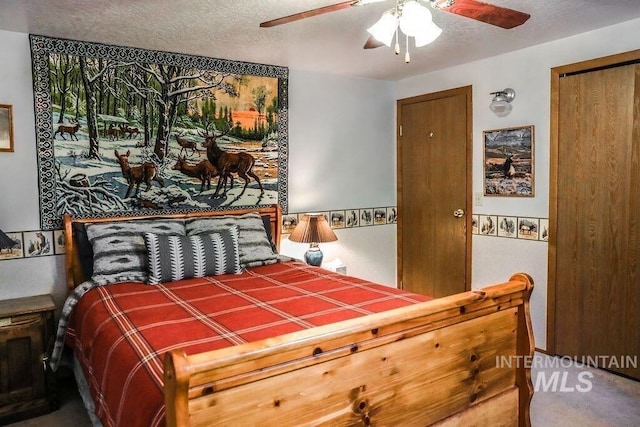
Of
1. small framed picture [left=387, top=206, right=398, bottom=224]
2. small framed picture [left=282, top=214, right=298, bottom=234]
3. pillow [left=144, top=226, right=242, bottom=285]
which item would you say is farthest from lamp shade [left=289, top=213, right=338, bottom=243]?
small framed picture [left=387, top=206, right=398, bottom=224]

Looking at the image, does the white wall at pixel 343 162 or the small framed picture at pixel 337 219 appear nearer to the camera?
the white wall at pixel 343 162

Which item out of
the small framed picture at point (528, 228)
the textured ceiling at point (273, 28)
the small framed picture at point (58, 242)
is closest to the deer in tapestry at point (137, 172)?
the small framed picture at point (58, 242)

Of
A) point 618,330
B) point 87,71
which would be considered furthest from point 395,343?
point 87,71

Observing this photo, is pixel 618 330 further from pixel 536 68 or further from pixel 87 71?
pixel 87 71

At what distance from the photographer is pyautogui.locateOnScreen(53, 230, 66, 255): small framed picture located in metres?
2.98

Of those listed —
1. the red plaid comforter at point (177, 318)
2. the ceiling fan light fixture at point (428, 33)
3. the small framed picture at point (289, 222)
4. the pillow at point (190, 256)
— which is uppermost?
the ceiling fan light fixture at point (428, 33)

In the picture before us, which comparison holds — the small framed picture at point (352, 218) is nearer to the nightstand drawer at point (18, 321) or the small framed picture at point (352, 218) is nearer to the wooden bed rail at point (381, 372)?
the wooden bed rail at point (381, 372)

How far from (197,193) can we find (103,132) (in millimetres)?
771

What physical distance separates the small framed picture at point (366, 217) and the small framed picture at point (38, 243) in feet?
8.38

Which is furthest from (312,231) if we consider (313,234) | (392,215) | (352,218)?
(392,215)

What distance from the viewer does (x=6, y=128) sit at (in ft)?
9.23

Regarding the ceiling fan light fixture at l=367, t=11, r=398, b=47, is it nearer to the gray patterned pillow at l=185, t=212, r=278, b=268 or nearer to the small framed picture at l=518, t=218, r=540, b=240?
the gray patterned pillow at l=185, t=212, r=278, b=268

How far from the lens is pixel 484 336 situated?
1.96 metres

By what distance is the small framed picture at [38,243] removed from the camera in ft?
A: 9.50
